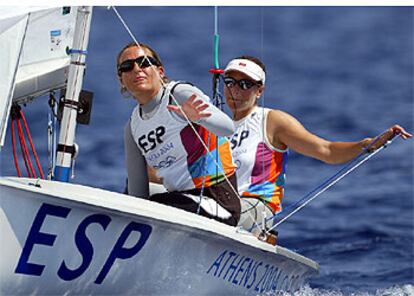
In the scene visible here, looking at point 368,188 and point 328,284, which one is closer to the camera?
point 328,284

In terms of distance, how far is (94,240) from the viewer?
4590 mm

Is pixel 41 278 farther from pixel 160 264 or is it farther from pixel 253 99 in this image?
pixel 253 99

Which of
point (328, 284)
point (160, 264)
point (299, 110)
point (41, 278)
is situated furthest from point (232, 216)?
point (299, 110)

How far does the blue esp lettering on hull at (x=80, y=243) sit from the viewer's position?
446 cm

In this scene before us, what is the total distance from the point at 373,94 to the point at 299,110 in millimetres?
2406

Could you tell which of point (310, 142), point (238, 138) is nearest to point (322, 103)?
point (238, 138)

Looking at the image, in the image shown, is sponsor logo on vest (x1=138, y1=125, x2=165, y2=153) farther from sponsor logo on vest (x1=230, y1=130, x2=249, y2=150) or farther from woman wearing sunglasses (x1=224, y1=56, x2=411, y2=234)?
sponsor logo on vest (x1=230, y1=130, x2=249, y2=150)

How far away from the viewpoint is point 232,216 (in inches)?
209

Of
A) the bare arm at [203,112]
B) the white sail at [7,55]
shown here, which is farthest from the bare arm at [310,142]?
the white sail at [7,55]

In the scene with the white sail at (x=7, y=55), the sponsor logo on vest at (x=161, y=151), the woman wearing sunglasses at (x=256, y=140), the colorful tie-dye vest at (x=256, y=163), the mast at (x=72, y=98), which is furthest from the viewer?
the colorful tie-dye vest at (x=256, y=163)

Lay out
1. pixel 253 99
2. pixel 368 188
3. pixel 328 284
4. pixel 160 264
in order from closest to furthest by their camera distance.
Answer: pixel 160 264, pixel 253 99, pixel 328 284, pixel 368 188

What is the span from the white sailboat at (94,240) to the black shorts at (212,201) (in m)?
0.18

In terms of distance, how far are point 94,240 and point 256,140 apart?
1.47 meters

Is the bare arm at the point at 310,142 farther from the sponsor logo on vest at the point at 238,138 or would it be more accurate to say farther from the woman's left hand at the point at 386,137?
the sponsor logo on vest at the point at 238,138
